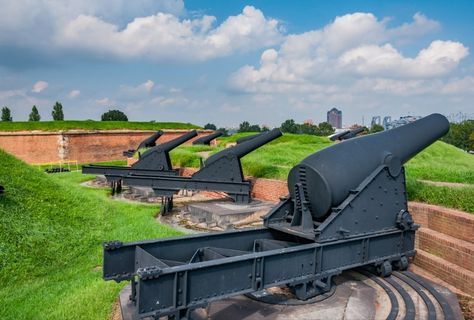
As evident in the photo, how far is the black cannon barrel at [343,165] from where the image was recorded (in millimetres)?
4625

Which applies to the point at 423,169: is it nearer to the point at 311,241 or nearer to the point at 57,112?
the point at 311,241

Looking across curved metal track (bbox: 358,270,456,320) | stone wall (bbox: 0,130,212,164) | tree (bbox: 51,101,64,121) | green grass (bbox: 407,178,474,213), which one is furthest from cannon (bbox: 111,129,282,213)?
tree (bbox: 51,101,64,121)

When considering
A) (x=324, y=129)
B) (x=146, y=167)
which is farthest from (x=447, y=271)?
(x=324, y=129)

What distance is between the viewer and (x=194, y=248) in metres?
4.32

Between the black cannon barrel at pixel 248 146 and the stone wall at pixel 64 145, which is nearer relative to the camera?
the black cannon barrel at pixel 248 146

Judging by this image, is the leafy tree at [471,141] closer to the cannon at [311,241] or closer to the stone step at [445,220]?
the stone step at [445,220]

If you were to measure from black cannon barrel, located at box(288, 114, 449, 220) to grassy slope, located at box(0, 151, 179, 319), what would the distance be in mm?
2548

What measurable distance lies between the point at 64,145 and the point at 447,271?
30998mm

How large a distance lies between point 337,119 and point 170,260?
7705 inches

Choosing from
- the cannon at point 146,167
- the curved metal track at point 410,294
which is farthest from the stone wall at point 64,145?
the curved metal track at point 410,294

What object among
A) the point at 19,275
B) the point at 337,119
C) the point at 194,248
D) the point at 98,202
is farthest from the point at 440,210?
the point at 337,119

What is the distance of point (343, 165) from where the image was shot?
4742 millimetres

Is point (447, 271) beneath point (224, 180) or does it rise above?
beneath

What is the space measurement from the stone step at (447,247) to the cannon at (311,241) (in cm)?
41
